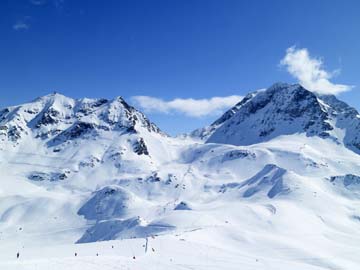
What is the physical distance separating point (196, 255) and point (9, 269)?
71.6 feet

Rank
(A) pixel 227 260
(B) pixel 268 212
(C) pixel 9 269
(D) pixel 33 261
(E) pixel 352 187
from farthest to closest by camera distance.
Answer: (E) pixel 352 187 < (B) pixel 268 212 < (A) pixel 227 260 < (D) pixel 33 261 < (C) pixel 9 269

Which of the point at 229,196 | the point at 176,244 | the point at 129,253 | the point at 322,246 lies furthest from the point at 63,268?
the point at 229,196

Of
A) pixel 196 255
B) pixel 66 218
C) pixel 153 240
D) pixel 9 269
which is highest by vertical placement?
pixel 66 218

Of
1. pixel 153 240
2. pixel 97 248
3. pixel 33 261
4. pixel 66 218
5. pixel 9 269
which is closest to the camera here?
pixel 9 269

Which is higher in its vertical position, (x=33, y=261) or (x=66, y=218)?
(x=66, y=218)

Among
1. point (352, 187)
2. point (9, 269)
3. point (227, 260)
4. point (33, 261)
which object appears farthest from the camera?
point (352, 187)

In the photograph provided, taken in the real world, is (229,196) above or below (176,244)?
above

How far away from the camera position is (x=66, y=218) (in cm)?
19675

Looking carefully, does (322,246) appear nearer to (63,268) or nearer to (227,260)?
(227,260)

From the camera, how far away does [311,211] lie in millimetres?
149000

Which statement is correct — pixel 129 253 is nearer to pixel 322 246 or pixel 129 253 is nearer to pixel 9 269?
pixel 9 269

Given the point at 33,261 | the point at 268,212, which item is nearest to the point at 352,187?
the point at 268,212

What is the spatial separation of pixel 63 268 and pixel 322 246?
216ft

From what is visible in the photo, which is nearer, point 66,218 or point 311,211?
point 311,211
